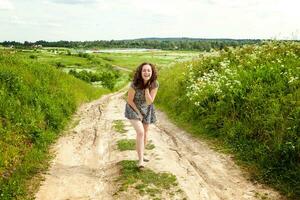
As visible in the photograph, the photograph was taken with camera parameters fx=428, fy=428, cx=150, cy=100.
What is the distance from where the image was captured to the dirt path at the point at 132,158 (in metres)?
8.53

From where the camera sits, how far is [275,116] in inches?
440

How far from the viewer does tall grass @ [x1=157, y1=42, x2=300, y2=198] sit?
31.4 feet

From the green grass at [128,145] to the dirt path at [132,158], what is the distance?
0.56 ft

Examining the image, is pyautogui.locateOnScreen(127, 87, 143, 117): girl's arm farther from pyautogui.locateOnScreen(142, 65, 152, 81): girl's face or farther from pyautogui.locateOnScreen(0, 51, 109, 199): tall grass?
pyautogui.locateOnScreen(0, 51, 109, 199): tall grass

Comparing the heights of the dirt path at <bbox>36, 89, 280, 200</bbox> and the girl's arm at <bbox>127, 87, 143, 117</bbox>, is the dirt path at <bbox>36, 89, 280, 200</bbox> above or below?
below

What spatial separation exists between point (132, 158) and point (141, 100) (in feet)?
5.79

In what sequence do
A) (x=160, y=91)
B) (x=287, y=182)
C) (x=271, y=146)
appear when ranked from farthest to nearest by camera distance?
(x=160, y=91)
(x=271, y=146)
(x=287, y=182)

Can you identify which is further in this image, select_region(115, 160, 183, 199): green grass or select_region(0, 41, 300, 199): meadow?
select_region(0, 41, 300, 199): meadow

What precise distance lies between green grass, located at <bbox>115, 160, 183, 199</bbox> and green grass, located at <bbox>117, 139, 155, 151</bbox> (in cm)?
191

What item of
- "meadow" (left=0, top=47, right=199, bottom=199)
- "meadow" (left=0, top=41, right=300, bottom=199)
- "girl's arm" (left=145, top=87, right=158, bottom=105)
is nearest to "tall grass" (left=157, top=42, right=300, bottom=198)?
"meadow" (left=0, top=41, right=300, bottom=199)

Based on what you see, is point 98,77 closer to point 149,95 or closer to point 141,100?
point 141,100

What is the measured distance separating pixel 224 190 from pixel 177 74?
54.5 feet

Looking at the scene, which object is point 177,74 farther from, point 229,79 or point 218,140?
point 218,140

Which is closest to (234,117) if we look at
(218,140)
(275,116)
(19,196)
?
(218,140)
